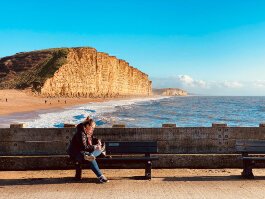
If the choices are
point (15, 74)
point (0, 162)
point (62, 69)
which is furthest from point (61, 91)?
point (0, 162)

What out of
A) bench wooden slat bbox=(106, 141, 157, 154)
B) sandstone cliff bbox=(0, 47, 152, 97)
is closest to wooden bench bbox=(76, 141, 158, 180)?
bench wooden slat bbox=(106, 141, 157, 154)

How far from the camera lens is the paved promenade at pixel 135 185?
22.8 feet

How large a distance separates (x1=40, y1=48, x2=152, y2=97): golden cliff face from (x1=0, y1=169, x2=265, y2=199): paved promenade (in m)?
83.0

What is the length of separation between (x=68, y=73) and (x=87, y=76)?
31.1ft

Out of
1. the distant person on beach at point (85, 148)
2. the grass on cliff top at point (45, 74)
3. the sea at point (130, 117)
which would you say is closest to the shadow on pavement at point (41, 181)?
the distant person on beach at point (85, 148)

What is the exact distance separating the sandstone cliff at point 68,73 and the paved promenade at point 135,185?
82900 millimetres

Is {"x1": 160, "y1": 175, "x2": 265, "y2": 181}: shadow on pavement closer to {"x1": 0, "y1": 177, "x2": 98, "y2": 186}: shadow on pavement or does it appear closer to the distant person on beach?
the distant person on beach

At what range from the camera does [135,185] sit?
7.62 m

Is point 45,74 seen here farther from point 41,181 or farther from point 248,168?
point 248,168

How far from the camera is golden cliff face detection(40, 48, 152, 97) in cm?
Result: 9644

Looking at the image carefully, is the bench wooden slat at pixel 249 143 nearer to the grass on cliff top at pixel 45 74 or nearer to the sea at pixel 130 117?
the sea at pixel 130 117

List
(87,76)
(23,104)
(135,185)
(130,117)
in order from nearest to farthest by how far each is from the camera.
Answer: (135,185), (130,117), (23,104), (87,76)

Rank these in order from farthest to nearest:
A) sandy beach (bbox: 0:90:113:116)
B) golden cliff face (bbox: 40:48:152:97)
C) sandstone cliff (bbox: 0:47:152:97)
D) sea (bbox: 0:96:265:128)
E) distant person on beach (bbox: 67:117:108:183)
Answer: golden cliff face (bbox: 40:48:152:97), sandstone cliff (bbox: 0:47:152:97), sandy beach (bbox: 0:90:113:116), sea (bbox: 0:96:265:128), distant person on beach (bbox: 67:117:108:183)

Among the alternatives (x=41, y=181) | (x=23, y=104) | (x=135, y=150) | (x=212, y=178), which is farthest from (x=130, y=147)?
(x=23, y=104)
